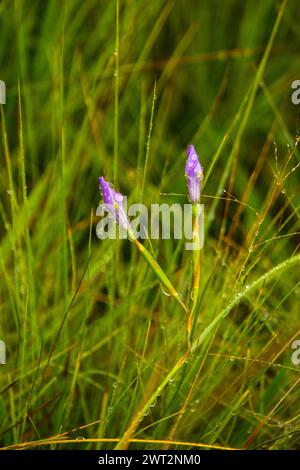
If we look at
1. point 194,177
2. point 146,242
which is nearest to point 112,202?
point 194,177

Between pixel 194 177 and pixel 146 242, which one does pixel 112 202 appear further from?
pixel 146 242

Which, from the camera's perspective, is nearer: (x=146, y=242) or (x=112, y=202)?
Answer: (x=112, y=202)

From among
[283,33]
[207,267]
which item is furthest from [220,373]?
[283,33]

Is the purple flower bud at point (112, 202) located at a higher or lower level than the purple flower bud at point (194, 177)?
lower

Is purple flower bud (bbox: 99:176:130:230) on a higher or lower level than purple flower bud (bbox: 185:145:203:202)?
lower

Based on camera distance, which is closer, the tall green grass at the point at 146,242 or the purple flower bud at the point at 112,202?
the purple flower bud at the point at 112,202
